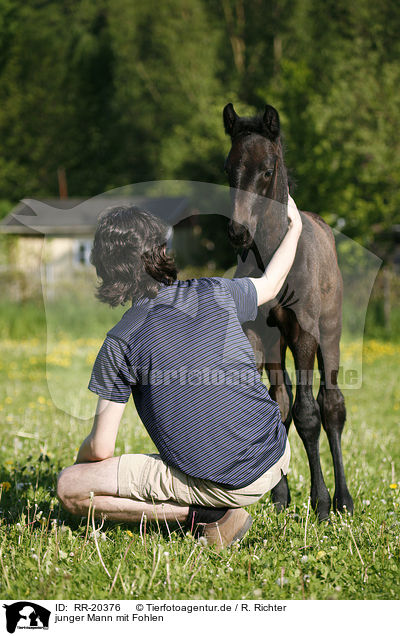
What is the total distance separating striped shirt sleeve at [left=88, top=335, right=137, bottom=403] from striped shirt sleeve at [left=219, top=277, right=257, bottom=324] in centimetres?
60

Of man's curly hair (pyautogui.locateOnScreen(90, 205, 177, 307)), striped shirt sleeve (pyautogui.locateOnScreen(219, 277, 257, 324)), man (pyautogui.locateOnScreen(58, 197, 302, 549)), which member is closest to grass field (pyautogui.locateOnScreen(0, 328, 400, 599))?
man (pyautogui.locateOnScreen(58, 197, 302, 549))

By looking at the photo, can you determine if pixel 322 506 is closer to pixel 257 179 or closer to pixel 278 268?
pixel 278 268

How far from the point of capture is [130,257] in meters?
3.07

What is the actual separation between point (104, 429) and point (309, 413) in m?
1.31

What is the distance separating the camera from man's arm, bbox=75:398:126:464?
9.91ft

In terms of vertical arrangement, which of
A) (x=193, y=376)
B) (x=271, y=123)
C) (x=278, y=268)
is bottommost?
(x=193, y=376)

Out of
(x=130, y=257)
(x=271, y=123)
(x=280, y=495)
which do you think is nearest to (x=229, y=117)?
(x=271, y=123)

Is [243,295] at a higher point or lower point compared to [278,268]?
lower

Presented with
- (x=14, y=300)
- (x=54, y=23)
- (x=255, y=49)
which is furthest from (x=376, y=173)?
(x=54, y=23)

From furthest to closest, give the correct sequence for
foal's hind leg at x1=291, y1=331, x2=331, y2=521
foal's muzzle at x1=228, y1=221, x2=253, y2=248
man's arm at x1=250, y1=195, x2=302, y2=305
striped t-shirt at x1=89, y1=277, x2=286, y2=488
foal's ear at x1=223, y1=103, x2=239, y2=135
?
foal's hind leg at x1=291, y1=331, x2=331, y2=521 → foal's ear at x1=223, y1=103, x2=239, y2=135 → man's arm at x1=250, y1=195, x2=302, y2=305 → foal's muzzle at x1=228, y1=221, x2=253, y2=248 → striped t-shirt at x1=89, y1=277, x2=286, y2=488

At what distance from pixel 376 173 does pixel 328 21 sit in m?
12.1

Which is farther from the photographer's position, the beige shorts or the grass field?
the beige shorts

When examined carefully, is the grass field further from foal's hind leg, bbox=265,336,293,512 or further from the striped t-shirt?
the striped t-shirt

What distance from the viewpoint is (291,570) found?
286cm
